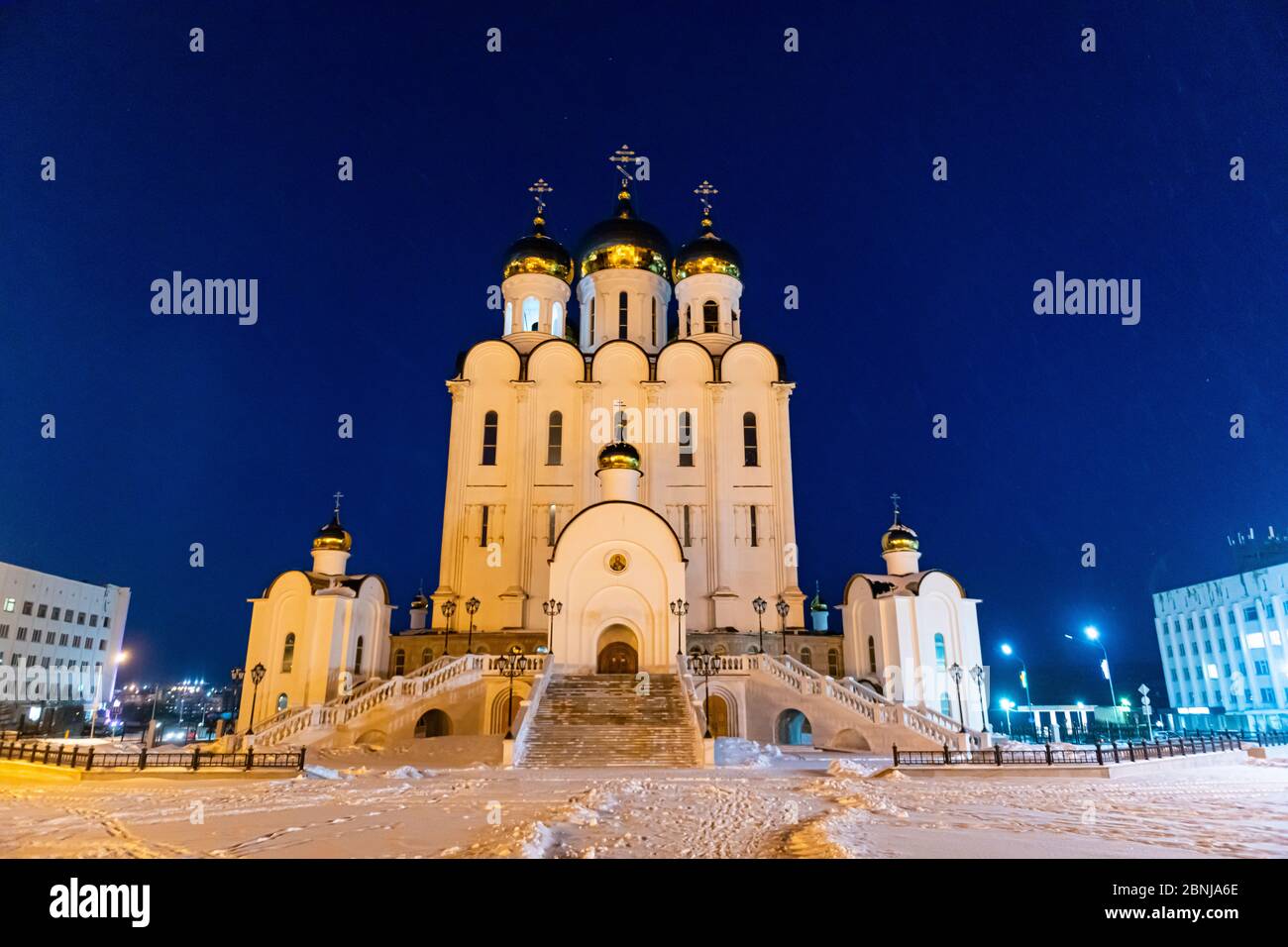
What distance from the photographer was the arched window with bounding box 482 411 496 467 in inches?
1233

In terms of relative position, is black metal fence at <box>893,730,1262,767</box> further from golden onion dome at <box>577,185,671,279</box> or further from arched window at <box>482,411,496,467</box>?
golden onion dome at <box>577,185,671,279</box>

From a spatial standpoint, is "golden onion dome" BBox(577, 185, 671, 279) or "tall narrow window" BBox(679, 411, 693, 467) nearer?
"tall narrow window" BBox(679, 411, 693, 467)

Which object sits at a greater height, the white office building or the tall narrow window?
the tall narrow window

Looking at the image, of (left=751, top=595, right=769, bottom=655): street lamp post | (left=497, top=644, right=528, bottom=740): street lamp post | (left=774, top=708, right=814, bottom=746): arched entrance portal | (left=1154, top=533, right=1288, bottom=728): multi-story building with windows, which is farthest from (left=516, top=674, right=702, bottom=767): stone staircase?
(left=1154, top=533, right=1288, bottom=728): multi-story building with windows

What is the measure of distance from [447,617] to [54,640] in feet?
115

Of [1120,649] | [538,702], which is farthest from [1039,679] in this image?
[538,702]

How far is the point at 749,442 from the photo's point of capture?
31703mm

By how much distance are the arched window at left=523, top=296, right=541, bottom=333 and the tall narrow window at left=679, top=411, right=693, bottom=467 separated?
31.1ft

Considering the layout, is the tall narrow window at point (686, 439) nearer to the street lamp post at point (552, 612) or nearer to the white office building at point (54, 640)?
the street lamp post at point (552, 612)

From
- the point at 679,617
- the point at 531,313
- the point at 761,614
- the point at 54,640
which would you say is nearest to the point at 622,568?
the point at 679,617

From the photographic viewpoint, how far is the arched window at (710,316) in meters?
35.7

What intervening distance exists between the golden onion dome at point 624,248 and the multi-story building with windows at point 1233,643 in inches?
1513
